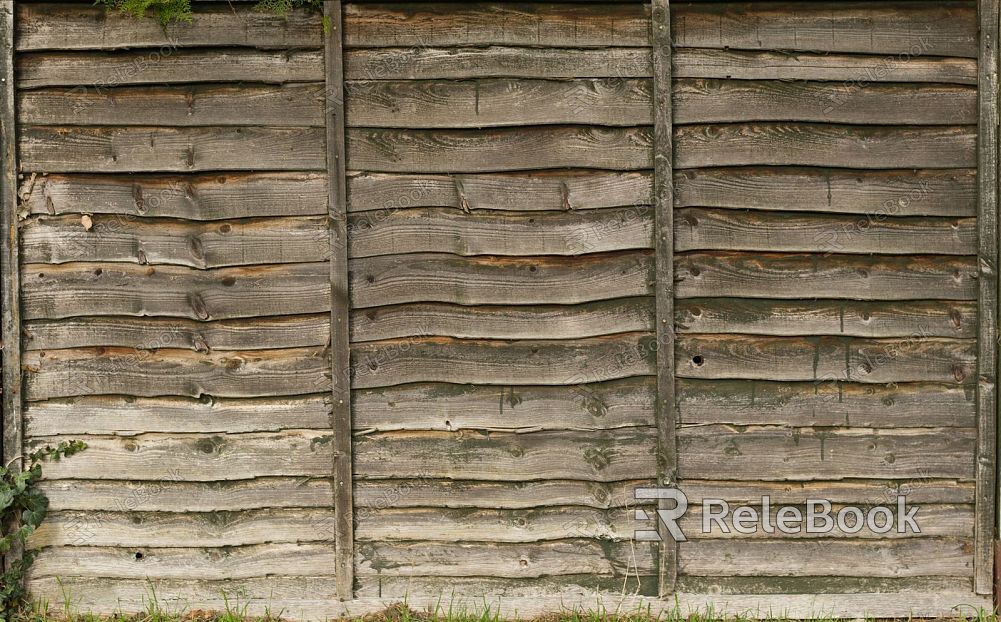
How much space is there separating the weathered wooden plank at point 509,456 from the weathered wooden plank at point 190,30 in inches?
77.2

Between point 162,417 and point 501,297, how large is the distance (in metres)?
1.74

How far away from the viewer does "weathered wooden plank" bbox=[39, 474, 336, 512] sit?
3352 mm

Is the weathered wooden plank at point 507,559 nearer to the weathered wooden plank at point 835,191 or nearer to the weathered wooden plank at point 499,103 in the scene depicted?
the weathered wooden plank at point 835,191

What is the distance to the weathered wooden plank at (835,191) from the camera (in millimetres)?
3266

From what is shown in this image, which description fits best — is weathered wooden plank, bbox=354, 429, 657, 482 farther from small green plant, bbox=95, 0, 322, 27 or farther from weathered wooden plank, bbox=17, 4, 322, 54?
small green plant, bbox=95, 0, 322, 27

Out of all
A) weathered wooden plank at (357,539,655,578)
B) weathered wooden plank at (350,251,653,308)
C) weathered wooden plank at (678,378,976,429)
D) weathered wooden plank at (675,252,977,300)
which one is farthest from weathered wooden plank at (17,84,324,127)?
weathered wooden plank at (678,378,976,429)

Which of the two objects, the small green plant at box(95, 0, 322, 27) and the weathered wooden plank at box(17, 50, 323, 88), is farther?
the weathered wooden plank at box(17, 50, 323, 88)

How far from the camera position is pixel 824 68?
3256 millimetres

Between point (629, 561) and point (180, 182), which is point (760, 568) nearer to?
point (629, 561)

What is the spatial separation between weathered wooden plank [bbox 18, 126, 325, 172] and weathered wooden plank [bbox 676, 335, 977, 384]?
2060 millimetres

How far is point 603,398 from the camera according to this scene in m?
3.33

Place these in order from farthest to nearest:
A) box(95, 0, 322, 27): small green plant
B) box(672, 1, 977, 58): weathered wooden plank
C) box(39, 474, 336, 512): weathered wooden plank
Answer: box(39, 474, 336, 512): weathered wooden plank → box(672, 1, 977, 58): weathered wooden plank → box(95, 0, 322, 27): small green plant

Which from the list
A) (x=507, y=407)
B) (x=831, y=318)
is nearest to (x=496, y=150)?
(x=507, y=407)

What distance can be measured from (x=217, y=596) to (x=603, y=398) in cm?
212
